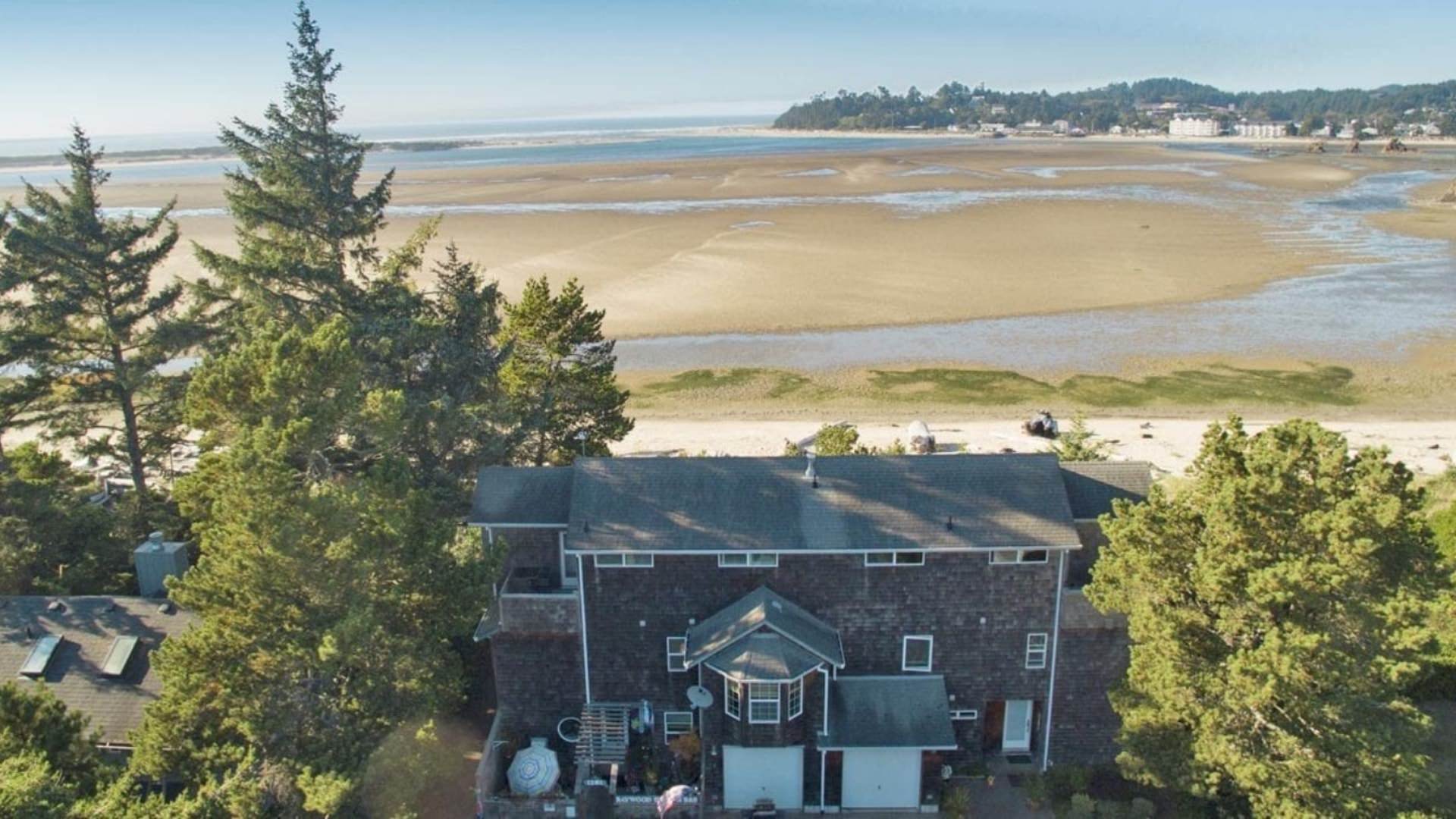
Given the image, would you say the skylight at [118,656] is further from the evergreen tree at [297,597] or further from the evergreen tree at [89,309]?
the evergreen tree at [89,309]

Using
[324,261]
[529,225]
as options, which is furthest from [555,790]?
[529,225]

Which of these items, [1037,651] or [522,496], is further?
[522,496]

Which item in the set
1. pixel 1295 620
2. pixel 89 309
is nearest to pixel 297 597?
pixel 89 309

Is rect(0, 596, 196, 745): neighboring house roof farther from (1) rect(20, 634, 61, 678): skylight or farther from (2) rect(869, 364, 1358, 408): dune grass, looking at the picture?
(2) rect(869, 364, 1358, 408): dune grass

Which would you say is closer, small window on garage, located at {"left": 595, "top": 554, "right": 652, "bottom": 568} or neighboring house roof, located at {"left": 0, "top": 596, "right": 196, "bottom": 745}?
neighboring house roof, located at {"left": 0, "top": 596, "right": 196, "bottom": 745}

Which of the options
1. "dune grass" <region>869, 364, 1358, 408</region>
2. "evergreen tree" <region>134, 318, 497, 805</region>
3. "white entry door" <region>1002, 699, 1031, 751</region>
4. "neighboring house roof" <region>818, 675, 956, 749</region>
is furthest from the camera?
"dune grass" <region>869, 364, 1358, 408</region>

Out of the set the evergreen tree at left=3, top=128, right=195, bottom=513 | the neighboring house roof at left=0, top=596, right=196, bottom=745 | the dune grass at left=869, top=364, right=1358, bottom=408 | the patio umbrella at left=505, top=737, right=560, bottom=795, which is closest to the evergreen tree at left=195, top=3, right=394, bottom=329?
the evergreen tree at left=3, top=128, right=195, bottom=513

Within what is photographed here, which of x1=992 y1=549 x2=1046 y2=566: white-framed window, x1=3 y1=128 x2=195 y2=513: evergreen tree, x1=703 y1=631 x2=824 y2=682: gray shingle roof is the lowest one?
x1=703 y1=631 x2=824 y2=682: gray shingle roof

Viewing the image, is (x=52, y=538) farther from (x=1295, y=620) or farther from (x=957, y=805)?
(x=1295, y=620)
